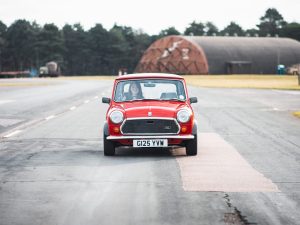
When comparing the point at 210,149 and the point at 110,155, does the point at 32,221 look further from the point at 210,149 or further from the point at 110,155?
the point at 210,149

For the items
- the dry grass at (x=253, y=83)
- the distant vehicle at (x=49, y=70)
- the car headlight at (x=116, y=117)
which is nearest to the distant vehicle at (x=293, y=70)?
the dry grass at (x=253, y=83)

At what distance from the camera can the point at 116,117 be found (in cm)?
1052

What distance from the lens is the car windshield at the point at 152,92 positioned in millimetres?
11344

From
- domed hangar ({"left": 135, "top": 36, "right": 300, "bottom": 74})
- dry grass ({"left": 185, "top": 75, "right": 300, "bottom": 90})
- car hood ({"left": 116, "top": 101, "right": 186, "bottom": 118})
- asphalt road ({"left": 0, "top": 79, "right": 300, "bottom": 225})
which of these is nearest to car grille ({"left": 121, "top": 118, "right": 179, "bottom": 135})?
car hood ({"left": 116, "top": 101, "right": 186, "bottom": 118})

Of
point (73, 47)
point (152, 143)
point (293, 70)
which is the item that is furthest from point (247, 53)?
point (152, 143)

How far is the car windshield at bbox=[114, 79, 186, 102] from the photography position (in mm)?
11344

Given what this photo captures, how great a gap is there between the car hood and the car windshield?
0.69 ft

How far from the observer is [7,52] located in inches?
5950

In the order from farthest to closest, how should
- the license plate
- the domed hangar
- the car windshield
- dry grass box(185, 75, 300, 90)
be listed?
the domed hangar < dry grass box(185, 75, 300, 90) < the car windshield < the license plate

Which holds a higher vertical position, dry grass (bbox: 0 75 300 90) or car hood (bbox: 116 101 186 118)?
car hood (bbox: 116 101 186 118)

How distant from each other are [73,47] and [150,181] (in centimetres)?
15320

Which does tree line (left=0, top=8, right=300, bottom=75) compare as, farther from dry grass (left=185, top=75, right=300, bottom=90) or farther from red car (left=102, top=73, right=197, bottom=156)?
red car (left=102, top=73, right=197, bottom=156)

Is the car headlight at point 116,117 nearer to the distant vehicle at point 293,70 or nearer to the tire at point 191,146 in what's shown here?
the tire at point 191,146

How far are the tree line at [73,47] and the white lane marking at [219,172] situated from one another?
450 ft
